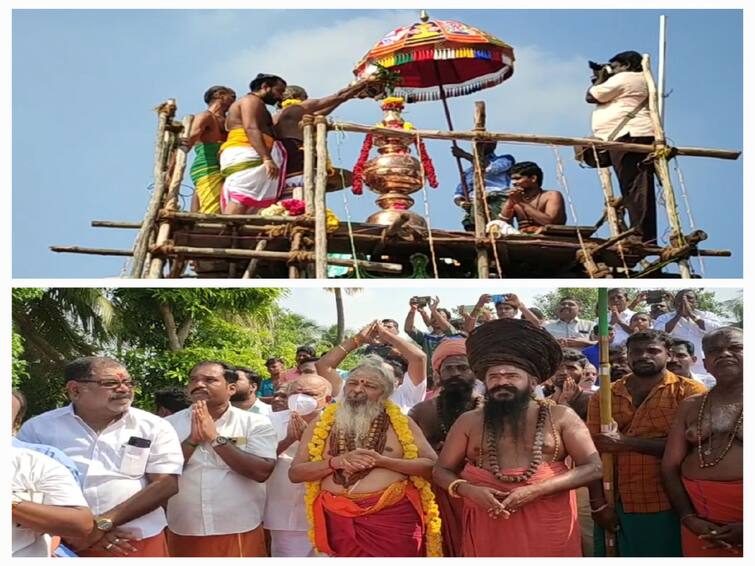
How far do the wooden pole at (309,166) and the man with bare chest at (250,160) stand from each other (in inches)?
26.5

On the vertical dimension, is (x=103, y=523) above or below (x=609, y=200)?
below

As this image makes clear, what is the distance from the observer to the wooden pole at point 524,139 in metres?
11.6

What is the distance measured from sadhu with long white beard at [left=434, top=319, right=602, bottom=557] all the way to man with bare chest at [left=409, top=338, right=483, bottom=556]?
12 centimetres

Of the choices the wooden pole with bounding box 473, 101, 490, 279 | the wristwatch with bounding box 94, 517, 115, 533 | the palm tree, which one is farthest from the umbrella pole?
the wristwatch with bounding box 94, 517, 115, 533

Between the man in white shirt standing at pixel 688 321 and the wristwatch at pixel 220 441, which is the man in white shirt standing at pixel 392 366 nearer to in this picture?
the wristwatch at pixel 220 441

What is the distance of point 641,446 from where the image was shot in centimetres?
908

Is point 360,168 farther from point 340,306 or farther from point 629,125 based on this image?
point 340,306

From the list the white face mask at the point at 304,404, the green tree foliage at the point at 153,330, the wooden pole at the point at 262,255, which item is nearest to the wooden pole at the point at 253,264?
the wooden pole at the point at 262,255

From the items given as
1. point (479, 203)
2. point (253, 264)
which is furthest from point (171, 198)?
point (479, 203)

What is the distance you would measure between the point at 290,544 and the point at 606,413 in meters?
2.12

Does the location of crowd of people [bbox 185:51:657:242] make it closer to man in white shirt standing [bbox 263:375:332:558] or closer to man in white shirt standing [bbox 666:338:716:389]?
man in white shirt standing [bbox 666:338:716:389]

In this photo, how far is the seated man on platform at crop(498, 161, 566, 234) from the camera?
12.2 meters

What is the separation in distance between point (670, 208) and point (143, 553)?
5179 mm
